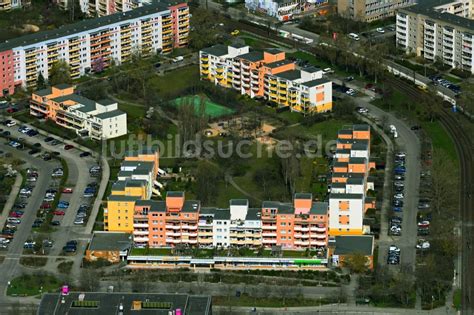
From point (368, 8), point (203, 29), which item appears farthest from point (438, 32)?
point (203, 29)

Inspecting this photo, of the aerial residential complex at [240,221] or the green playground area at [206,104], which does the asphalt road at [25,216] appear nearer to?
the aerial residential complex at [240,221]

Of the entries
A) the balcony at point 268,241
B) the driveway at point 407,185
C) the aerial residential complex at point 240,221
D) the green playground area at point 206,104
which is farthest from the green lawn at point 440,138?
the balcony at point 268,241

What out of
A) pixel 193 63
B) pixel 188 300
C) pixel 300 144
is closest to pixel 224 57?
pixel 193 63

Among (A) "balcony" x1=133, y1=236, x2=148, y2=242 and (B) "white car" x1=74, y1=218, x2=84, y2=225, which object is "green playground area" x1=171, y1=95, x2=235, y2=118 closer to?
(B) "white car" x1=74, y1=218, x2=84, y2=225

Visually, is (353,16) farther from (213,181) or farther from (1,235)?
(1,235)

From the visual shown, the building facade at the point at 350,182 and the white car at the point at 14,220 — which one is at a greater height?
the building facade at the point at 350,182

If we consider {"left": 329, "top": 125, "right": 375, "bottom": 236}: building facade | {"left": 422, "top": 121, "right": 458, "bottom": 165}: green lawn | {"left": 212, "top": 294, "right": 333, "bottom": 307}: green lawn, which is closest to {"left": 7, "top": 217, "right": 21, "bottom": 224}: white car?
{"left": 212, "top": 294, "right": 333, "bottom": 307}: green lawn
